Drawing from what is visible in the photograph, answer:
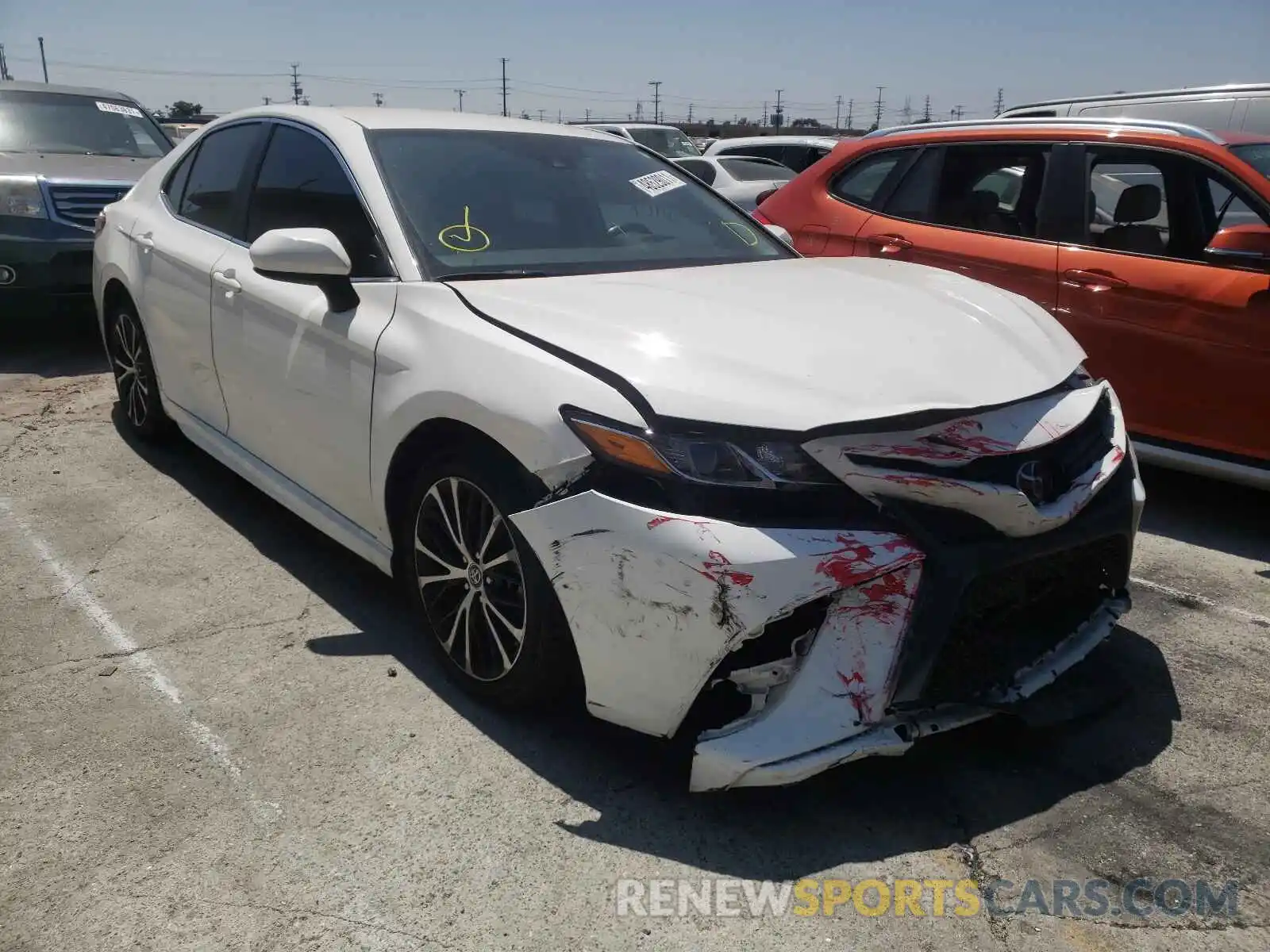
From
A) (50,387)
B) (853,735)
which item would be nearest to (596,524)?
(853,735)

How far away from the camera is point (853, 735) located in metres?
2.34

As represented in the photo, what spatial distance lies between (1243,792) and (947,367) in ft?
4.24

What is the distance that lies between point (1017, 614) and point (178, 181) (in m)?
4.04

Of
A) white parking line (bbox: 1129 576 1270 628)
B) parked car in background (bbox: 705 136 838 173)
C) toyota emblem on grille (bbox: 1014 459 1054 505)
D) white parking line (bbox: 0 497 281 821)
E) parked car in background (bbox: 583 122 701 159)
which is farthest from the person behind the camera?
parked car in background (bbox: 583 122 701 159)

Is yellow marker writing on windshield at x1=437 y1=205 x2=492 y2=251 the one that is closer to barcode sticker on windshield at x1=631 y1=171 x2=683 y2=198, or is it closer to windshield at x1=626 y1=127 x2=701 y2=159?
barcode sticker on windshield at x1=631 y1=171 x2=683 y2=198

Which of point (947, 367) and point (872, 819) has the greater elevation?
point (947, 367)

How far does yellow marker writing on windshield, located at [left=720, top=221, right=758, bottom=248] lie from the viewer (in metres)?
4.00

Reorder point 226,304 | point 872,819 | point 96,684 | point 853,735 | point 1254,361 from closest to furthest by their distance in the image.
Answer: point 853,735 < point 872,819 < point 96,684 < point 226,304 < point 1254,361

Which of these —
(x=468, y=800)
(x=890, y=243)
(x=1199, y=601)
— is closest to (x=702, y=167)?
(x=890, y=243)

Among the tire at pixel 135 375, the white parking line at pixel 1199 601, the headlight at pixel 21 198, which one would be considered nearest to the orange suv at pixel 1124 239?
the white parking line at pixel 1199 601

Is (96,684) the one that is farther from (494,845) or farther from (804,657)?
(804,657)

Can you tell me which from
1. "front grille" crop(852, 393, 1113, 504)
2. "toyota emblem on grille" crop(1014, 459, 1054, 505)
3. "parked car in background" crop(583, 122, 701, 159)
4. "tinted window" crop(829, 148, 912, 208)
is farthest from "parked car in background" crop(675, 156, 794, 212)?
"toyota emblem on grille" crop(1014, 459, 1054, 505)

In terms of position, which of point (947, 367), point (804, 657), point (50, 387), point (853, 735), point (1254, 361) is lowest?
point (50, 387)

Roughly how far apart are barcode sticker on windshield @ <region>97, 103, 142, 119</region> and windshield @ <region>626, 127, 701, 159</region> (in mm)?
10699
